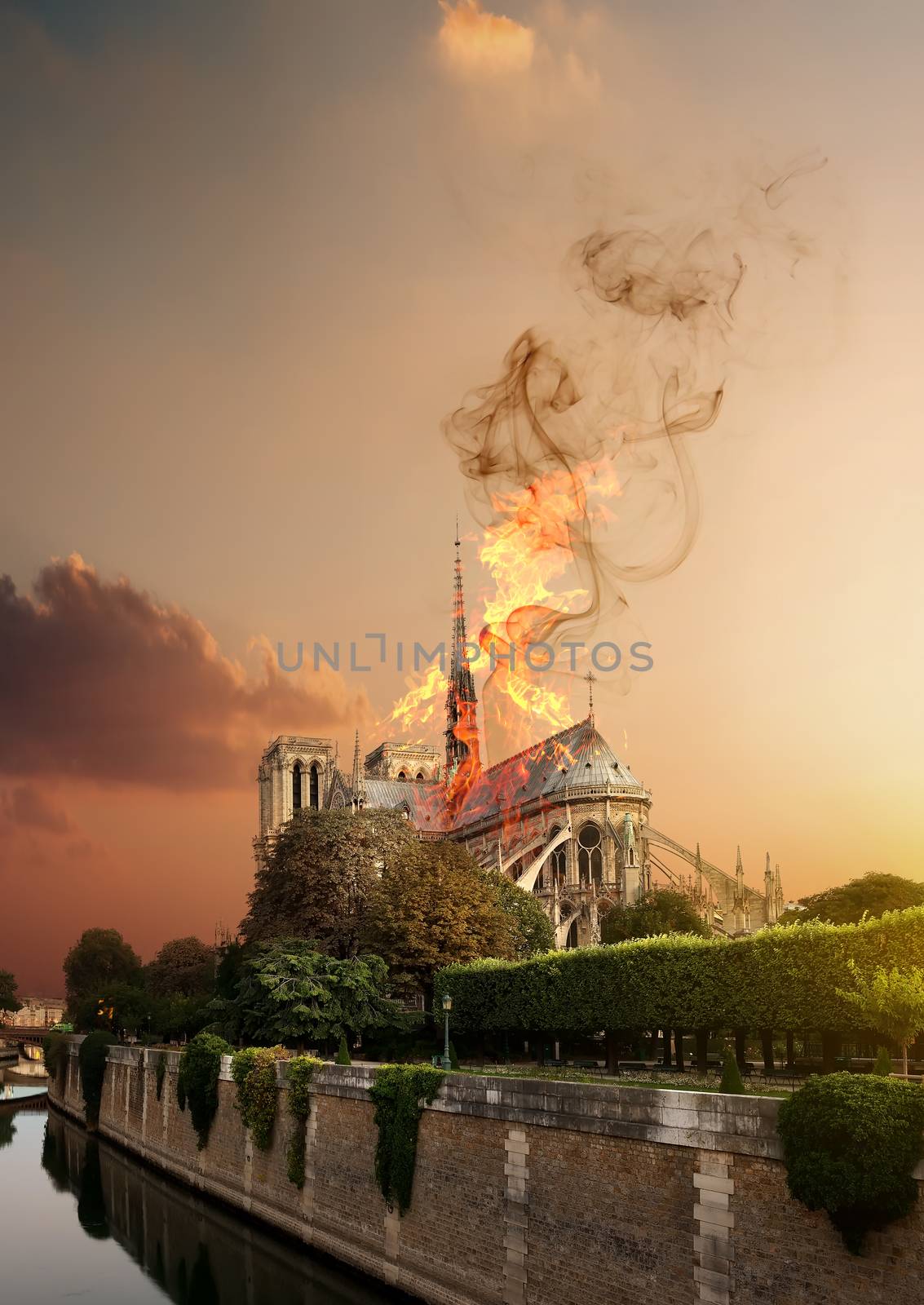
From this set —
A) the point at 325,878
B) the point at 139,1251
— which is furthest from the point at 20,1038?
the point at 139,1251

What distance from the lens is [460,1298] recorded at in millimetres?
24766

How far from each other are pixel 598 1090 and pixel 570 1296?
12.4 feet

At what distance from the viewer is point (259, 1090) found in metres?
37.2

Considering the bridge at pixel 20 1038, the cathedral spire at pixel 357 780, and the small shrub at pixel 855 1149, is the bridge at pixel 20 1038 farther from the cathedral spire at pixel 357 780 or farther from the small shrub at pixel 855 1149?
the small shrub at pixel 855 1149

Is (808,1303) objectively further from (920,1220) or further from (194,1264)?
(194,1264)

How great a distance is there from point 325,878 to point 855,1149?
157ft

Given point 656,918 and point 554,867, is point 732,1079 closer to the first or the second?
point 656,918

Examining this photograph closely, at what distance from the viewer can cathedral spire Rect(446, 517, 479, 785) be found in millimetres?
134000

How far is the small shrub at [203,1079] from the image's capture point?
42.8 meters

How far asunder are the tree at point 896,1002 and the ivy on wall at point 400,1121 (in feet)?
39.3

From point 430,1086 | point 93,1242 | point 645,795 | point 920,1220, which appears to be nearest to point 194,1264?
point 93,1242

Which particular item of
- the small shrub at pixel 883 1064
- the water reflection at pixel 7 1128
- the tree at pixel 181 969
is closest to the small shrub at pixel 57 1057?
the water reflection at pixel 7 1128

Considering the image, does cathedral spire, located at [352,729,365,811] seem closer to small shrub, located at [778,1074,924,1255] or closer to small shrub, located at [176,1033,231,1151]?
small shrub, located at [176,1033,231,1151]

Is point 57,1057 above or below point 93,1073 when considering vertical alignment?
below
